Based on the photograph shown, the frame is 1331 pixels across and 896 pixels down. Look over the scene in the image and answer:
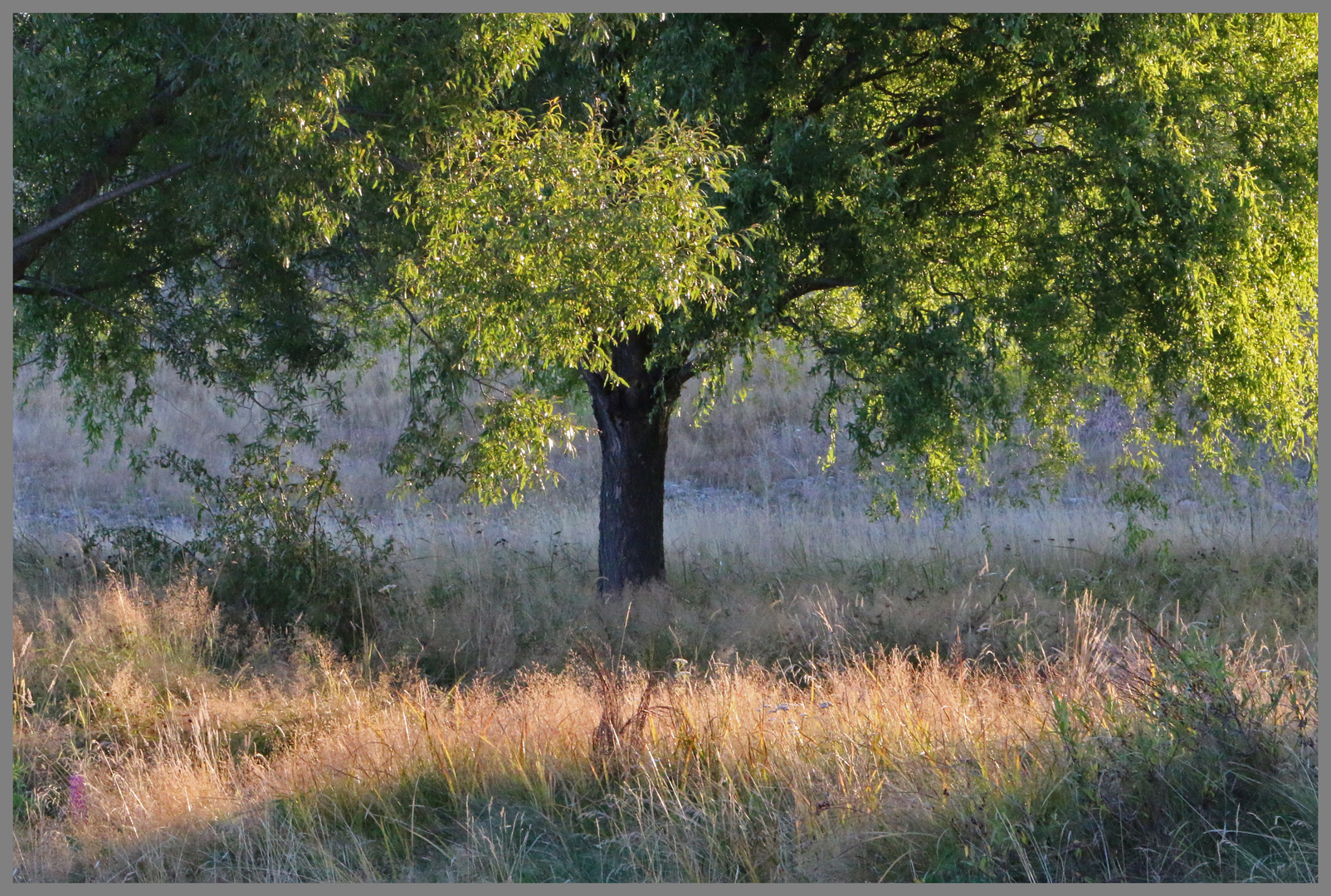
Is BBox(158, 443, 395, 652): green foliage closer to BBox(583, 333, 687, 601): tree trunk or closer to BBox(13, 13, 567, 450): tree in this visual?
BBox(13, 13, 567, 450): tree

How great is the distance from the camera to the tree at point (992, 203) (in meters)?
7.34

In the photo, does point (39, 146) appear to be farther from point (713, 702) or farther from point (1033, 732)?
point (1033, 732)

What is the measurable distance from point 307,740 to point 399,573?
4760 millimetres

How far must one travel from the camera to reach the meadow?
394 centimetres

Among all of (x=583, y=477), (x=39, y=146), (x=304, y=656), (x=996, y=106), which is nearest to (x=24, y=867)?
(x=304, y=656)

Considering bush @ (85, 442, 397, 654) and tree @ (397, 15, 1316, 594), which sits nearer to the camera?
tree @ (397, 15, 1316, 594)

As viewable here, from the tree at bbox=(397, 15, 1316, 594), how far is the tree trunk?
1947 millimetres

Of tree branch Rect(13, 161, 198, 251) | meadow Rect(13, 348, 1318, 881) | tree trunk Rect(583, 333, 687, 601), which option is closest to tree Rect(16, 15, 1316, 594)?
tree branch Rect(13, 161, 198, 251)

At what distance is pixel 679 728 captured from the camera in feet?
16.3

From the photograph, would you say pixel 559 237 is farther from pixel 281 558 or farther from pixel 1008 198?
pixel 281 558

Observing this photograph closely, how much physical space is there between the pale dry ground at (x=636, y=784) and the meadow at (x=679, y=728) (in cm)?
2

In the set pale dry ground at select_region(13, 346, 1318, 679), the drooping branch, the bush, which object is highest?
the drooping branch

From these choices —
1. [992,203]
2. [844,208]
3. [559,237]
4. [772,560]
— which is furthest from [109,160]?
[772,560]

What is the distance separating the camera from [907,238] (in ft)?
25.8
